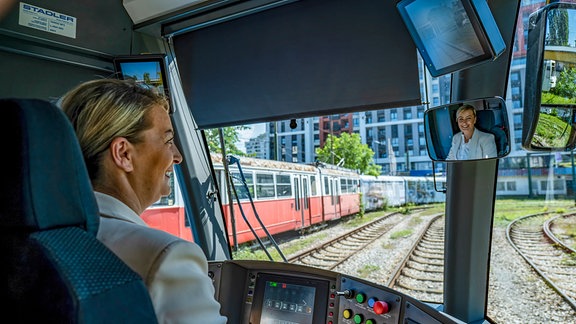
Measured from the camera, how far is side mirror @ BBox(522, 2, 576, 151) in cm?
102

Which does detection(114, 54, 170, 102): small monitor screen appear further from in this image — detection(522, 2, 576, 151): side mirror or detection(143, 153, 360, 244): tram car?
detection(522, 2, 576, 151): side mirror

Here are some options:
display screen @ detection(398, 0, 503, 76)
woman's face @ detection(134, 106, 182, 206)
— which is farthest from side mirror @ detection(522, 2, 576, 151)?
woman's face @ detection(134, 106, 182, 206)

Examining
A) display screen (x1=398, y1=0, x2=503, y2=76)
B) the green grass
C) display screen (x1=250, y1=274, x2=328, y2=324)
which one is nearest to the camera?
display screen (x1=398, y1=0, x2=503, y2=76)

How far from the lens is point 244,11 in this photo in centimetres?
235

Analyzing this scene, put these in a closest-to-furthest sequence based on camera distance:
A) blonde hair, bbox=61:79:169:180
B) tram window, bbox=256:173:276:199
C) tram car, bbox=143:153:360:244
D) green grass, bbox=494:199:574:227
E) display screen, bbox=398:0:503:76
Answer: blonde hair, bbox=61:79:169:180
display screen, bbox=398:0:503:76
green grass, bbox=494:199:574:227
tram car, bbox=143:153:360:244
tram window, bbox=256:173:276:199

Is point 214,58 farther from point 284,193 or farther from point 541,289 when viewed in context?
point 541,289

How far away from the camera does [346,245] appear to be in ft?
8.89

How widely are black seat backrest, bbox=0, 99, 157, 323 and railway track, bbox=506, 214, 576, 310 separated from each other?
1.90 meters

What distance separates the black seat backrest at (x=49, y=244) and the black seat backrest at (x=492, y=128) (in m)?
1.53

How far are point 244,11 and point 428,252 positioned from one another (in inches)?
71.6

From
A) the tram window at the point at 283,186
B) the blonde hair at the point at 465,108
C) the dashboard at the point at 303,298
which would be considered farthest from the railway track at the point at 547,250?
the tram window at the point at 283,186

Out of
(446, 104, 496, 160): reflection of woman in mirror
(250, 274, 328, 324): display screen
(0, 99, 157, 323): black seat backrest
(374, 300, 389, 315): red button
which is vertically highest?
(446, 104, 496, 160): reflection of woman in mirror

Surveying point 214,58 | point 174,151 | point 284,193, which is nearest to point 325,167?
point 284,193

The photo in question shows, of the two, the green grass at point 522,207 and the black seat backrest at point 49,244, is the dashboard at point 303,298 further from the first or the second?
the black seat backrest at point 49,244
